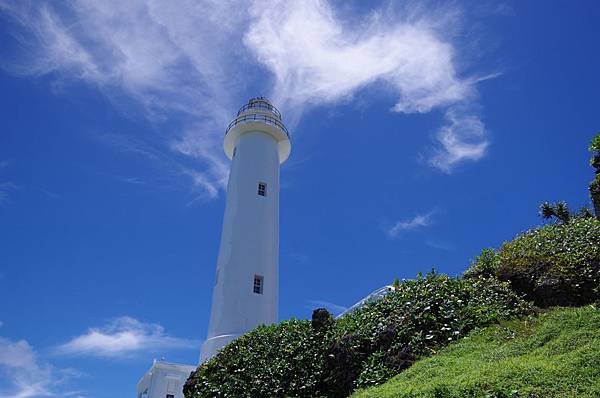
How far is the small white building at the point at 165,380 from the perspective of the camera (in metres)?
22.0

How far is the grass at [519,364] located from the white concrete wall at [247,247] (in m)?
11.6

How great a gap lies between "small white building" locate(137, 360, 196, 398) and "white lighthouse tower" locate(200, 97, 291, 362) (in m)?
2.73

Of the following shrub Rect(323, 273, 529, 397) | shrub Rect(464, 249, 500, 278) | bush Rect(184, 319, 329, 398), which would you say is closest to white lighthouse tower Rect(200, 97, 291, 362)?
bush Rect(184, 319, 329, 398)

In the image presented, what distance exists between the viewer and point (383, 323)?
11523 mm

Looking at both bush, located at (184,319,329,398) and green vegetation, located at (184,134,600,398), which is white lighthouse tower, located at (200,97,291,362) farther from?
green vegetation, located at (184,134,600,398)

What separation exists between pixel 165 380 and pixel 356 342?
1350 centimetres

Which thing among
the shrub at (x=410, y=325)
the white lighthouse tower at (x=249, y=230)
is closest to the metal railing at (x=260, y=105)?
the white lighthouse tower at (x=249, y=230)

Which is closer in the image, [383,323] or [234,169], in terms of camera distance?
[383,323]

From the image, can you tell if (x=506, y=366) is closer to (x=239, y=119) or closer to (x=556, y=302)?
(x=556, y=302)

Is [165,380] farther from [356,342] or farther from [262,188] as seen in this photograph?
[356,342]

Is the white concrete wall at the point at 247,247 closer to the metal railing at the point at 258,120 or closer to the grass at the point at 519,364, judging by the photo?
the metal railing at the point at 258,120

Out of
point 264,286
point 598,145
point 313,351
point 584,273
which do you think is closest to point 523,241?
point 584,273

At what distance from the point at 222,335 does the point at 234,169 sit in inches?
316

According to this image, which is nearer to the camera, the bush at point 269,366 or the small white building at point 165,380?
the bush at point 269,366
